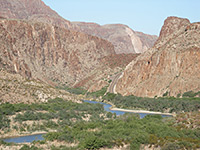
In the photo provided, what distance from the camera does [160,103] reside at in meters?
89.4

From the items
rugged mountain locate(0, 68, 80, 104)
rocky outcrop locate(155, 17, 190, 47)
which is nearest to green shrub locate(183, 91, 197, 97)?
rugged mountain locate(0, 68, 80, 104)

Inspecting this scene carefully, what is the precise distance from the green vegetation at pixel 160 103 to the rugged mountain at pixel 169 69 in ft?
16.1

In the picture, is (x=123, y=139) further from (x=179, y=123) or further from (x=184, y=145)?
(x=179, y=123)

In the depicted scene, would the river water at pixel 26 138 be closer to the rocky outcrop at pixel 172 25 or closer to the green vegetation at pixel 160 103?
the green vegetation at pixel 160 103

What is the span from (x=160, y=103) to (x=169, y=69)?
1671 cm

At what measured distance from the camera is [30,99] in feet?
237

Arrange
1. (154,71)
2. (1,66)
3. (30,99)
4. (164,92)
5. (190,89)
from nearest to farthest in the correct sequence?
(30,99)
(1,66)
(190,89)
(164,92)
(154,71)

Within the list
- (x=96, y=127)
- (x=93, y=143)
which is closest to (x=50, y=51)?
(x=96, y=127)

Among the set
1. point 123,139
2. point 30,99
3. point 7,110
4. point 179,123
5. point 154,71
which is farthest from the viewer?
point 154,71

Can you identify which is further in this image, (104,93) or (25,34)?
(25,34)

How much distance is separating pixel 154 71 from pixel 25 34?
258 ft

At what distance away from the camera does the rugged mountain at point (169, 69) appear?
3819 inches

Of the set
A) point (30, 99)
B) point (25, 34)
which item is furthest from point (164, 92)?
point (25, 34)

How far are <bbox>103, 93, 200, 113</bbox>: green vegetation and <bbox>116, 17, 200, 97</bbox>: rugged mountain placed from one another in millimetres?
4894
